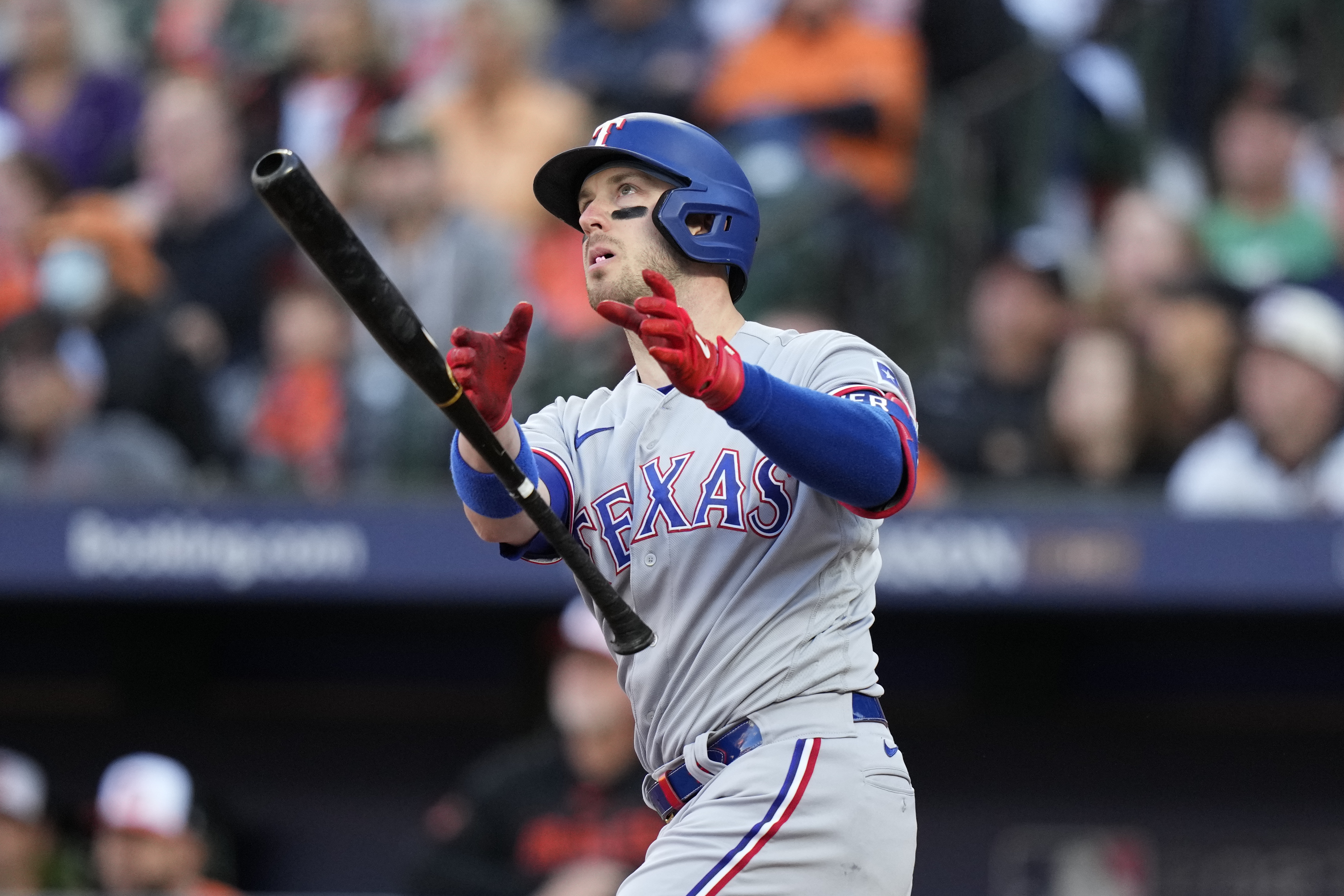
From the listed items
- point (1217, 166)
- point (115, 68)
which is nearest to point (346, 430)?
point (115, 68)

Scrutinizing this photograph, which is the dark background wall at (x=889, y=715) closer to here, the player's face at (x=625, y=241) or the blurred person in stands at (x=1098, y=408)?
the blurred person in stands at (x=1098, y=408)

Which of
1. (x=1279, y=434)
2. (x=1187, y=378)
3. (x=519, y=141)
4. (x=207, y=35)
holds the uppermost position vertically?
(x=207, y=35)

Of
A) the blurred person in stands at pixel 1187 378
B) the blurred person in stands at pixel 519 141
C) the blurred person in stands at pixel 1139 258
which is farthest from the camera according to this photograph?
the blurred person in stands at pixel 519 141

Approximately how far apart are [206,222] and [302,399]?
97 centimetres

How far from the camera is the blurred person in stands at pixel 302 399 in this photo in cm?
626

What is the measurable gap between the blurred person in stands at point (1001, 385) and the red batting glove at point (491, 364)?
3.36 m

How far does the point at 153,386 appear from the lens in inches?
254

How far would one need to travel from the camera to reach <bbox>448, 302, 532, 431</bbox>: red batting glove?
8.24ft

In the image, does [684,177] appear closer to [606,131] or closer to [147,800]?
[606,131]

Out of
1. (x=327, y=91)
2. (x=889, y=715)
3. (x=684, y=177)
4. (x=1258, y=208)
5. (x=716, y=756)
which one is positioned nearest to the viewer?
(x=716, y=756)

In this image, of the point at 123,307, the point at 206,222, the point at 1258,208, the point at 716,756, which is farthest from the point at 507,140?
the point at 716,756

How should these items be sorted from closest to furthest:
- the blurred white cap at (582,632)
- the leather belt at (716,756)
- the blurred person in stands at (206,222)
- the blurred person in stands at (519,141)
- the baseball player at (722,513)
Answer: the baseball player at (722,513)
the leather belt at (716,756)
the blurred white cap at (582,632)
the blurred person in stands at (519,141)
the blurred person in stands at (206,222)

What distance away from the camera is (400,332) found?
7.86ft

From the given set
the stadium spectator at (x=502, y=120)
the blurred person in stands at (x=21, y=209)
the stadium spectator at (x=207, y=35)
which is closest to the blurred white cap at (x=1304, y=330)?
the stadium spectator at (x=502, y=120)
